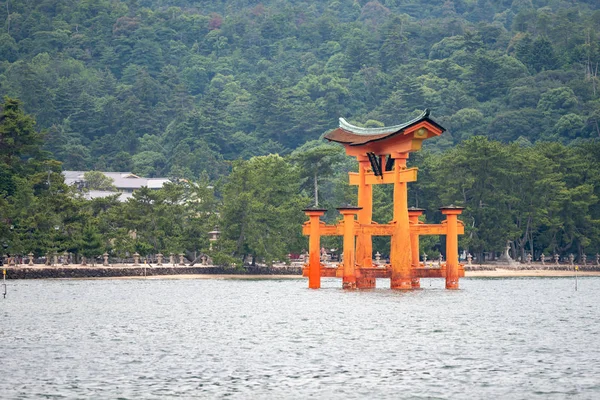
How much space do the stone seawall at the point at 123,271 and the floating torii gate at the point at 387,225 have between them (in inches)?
1042

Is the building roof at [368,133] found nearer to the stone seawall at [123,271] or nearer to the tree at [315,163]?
the stone seawall at [123,271]

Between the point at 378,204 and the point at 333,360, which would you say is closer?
the point at 333,360

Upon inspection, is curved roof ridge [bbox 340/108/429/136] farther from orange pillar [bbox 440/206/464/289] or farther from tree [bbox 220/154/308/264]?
tree [bbox 220/154/308/264]

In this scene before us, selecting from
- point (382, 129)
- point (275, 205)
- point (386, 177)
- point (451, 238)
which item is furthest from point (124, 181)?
point (451, 238)

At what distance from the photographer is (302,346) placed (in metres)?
43.5

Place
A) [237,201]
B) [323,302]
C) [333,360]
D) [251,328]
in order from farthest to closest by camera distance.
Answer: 1. [237,201]
2. [323,302]
3. [251,328]
4. [333,360]

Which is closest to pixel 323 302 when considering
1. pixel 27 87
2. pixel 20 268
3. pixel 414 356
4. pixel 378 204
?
pixel 414 356

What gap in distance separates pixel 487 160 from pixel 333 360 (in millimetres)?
72095

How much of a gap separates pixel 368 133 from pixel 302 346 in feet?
94.9

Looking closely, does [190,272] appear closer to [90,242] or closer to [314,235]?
[90,242]

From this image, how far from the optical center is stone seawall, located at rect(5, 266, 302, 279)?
90.5 m

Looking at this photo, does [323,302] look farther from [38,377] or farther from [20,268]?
[20,268]

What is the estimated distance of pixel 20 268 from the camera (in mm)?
90938

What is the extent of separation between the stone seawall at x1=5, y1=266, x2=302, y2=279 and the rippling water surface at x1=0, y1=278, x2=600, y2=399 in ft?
66.7
